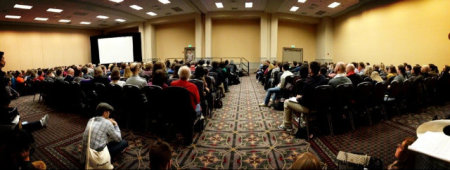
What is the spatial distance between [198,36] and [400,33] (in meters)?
11.5

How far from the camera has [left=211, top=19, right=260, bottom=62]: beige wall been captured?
1612 centimetres

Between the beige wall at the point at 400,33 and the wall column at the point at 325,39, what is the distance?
4.94 feet

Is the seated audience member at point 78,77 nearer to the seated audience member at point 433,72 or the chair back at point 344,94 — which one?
the chair back at point 344,94

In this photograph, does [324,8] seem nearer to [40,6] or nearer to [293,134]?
[293,134]

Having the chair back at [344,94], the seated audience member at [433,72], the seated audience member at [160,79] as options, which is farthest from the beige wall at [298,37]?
the seated audience member at [160,79]

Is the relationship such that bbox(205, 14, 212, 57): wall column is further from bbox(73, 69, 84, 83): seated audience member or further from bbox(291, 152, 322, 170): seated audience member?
bbox(291, 152, 322, 170): seated audience member

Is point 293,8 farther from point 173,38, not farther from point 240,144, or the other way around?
point 240,144

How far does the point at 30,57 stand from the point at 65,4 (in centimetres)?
885

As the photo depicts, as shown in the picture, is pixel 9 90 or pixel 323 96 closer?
pixel 323 96

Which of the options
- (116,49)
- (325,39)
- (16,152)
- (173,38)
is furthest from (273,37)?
(16,152)

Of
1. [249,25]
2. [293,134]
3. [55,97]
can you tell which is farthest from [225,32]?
[293,134]

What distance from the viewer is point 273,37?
15422mm

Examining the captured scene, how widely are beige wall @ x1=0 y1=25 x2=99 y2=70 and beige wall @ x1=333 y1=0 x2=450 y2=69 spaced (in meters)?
21.4

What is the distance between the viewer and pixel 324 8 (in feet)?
45.6
